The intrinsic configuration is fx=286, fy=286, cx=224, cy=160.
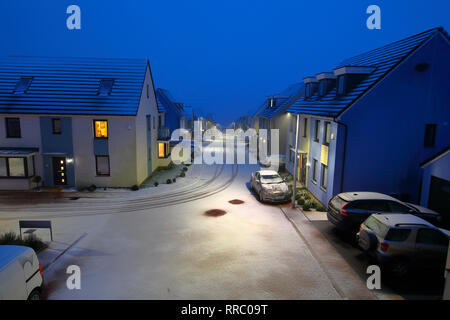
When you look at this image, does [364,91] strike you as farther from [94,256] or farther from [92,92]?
[92,92]

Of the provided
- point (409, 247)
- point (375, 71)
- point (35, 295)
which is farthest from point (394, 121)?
point (35, 295)

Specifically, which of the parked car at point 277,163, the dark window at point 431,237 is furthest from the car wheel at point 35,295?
the parked car at point 277,163

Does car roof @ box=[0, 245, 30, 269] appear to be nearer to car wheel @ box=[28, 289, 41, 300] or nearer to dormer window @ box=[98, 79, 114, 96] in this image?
car wheel @ box=[28, 289, 41, 300]

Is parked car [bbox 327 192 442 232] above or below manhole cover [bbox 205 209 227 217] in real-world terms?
above

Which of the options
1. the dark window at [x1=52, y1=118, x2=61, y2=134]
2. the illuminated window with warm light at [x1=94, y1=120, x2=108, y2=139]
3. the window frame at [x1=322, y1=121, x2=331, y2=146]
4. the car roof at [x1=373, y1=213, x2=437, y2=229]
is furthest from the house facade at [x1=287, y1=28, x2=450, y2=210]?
the dark window at [x1=52, y1=118, x2=61, y2=134]

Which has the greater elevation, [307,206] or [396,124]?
[396,124]

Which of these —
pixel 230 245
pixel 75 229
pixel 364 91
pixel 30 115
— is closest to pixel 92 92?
pixel 30 115

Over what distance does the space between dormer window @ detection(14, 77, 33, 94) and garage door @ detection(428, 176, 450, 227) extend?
2779cm

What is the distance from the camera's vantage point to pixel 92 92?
22000 mm

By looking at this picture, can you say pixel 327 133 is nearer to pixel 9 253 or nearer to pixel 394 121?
pixel 394 121

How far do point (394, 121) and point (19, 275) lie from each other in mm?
17714

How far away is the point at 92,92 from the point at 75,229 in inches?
475

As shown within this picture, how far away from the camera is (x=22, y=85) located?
873 inches

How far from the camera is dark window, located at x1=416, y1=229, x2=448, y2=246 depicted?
9.77 m
